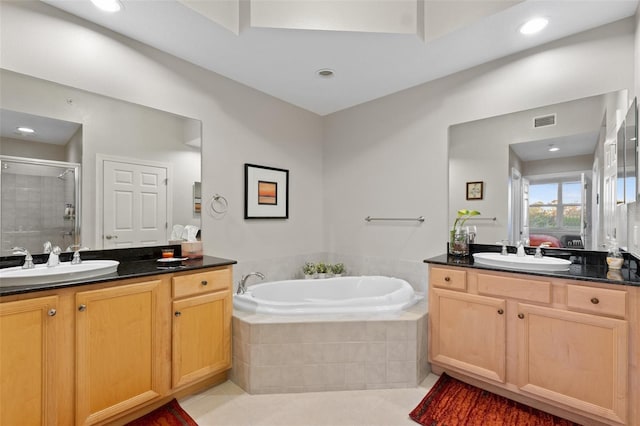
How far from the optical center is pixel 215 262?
2.27m

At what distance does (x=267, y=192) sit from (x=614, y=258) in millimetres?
2760

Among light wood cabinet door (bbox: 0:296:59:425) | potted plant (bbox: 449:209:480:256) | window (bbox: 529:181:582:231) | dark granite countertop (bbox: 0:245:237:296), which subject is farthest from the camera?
potted plant (bbox: 449:209:480:256)

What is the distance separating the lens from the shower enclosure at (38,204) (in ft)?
5.98

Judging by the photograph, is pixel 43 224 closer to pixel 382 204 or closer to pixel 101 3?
pixel 101 3

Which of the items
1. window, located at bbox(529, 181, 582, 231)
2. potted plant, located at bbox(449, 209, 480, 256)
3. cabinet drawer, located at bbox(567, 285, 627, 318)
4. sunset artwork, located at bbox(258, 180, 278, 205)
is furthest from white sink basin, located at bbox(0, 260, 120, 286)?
window, located at bbox(529, 181, 582, 231)

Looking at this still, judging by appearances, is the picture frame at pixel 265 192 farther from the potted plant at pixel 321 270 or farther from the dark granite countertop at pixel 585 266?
the dark granite countertop at pixel 585 266

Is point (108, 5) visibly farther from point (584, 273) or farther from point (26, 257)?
point (584, 273)

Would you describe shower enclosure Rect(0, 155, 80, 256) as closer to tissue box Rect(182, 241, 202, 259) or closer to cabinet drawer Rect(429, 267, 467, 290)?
tissue box Rect(182, 241, 202, 259)

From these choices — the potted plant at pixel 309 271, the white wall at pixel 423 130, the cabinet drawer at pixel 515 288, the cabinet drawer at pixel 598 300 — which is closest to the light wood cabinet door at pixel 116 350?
the potted plant at pixel 309 271

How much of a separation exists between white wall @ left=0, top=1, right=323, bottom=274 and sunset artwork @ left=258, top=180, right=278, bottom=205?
0.69 ft

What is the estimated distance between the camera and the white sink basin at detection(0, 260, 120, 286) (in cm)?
153

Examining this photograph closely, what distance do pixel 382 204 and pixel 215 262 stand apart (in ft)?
6.09

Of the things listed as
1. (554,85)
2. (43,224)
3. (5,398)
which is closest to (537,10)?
(554,85)

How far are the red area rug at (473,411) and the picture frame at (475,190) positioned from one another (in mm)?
1481
